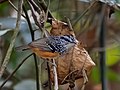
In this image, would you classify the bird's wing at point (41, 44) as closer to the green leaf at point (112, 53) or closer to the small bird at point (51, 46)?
the small bird at point (51, 46)

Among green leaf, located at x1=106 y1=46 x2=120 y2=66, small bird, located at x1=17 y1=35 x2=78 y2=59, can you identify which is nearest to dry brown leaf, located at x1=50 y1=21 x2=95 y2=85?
small bird, located at x1=17 y1=35 x2=78 y2=59

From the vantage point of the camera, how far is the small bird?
0.97 m

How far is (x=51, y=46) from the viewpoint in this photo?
3.24ft

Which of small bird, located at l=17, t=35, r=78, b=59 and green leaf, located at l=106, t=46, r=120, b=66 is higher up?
small bird, located at l=17, t=35, r=78, b=59

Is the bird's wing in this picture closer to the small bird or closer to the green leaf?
the small bird

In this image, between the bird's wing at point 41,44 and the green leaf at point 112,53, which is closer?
the bird's wing at point 41,44

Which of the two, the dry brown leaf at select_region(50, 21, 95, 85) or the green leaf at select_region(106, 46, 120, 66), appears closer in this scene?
the dry brown leaf at select_region(50, 21, 95, 85)

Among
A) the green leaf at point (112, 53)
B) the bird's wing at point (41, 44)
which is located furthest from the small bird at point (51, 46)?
the green leaf at point (112, 53)

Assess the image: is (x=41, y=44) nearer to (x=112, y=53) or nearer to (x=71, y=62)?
(x=71, y=62)

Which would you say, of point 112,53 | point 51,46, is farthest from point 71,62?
point 112,53

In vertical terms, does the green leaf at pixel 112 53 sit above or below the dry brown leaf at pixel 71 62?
below

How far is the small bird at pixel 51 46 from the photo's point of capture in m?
0.97

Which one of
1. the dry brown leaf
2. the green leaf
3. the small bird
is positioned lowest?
the green leaf

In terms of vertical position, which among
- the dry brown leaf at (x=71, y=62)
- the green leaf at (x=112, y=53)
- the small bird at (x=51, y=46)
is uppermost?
the small bird at (x=51, y=46)
